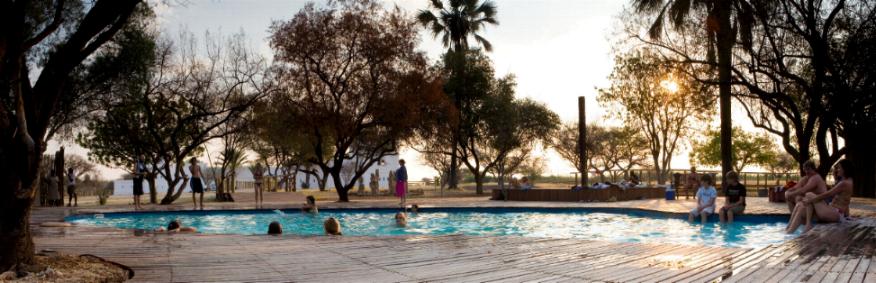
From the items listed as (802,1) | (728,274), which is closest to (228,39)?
(802,1)

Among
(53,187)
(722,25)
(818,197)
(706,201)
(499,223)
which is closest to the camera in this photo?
(818,197)

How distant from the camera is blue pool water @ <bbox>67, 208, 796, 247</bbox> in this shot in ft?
42.1

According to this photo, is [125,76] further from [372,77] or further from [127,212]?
[372,77]

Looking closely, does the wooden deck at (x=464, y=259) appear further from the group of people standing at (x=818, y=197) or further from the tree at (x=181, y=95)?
the tree at (x=181, y=95)

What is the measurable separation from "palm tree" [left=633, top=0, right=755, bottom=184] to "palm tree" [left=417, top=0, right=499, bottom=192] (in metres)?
12.9

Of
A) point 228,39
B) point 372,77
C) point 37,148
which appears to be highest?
point 228,39

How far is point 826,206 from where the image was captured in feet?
36.7

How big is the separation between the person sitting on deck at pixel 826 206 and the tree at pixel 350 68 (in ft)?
46.6

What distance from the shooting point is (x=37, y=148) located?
571cm

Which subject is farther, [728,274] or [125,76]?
[125,76]

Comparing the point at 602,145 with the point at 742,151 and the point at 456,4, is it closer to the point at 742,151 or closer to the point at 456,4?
the point at 742,151

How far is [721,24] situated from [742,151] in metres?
38.7

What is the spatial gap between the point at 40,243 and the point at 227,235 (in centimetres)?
229

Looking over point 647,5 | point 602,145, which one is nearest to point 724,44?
point 647,5
